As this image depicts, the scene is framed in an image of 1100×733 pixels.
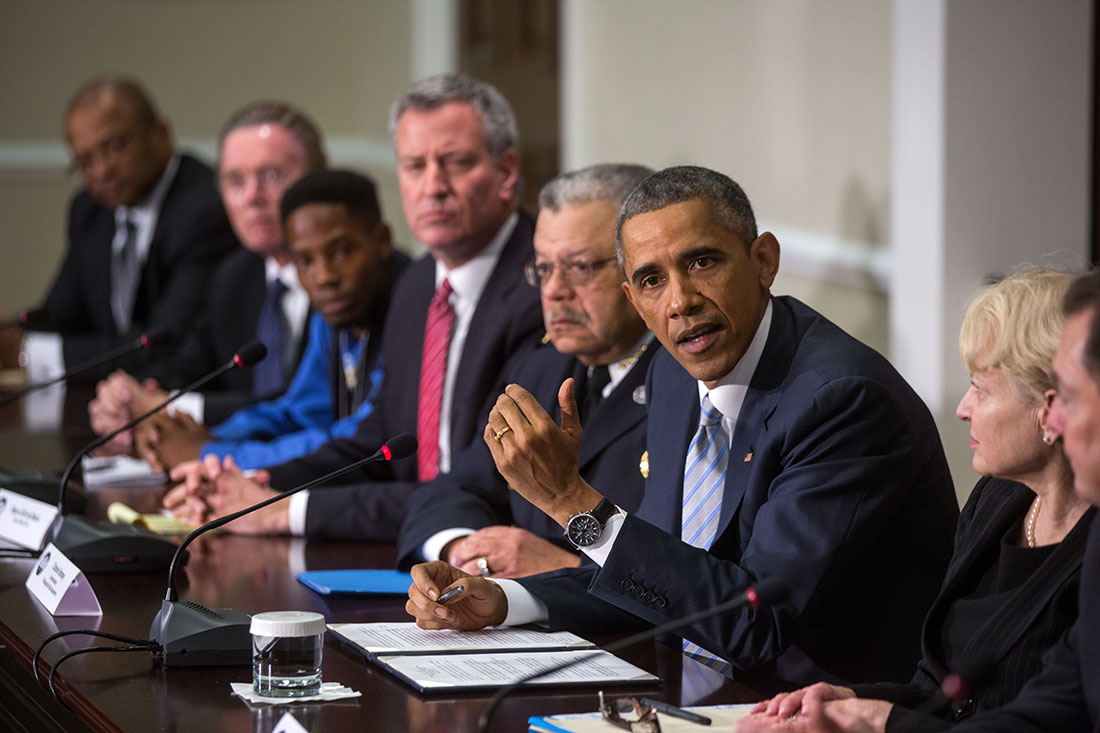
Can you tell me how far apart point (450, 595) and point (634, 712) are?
43 centimetres

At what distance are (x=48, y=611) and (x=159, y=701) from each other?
0.56m

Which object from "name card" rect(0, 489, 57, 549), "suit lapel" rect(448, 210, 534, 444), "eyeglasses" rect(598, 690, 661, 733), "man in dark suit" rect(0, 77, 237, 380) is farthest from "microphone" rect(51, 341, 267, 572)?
"man in dark suit" rect(0, 77, 237, 380)

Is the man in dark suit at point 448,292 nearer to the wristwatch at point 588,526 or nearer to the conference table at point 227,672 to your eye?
the conference table at point 227,672

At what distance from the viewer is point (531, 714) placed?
5.75ft

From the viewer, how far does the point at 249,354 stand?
298cm

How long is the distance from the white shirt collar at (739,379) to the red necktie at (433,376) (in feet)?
3.97

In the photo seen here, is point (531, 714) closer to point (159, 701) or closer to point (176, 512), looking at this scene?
point (159, 701)

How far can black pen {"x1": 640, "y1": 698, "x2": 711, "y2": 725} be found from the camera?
66.2 inches

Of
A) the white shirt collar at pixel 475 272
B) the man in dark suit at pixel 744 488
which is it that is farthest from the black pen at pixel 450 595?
the white shirt collar at pixel 475 272

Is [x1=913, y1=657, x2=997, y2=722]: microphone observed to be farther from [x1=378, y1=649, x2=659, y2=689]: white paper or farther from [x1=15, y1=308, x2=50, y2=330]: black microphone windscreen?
[x1=15, y1=308, x2=50, y2=330]: black microphone windscreen

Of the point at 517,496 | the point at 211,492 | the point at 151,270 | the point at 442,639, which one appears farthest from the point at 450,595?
the point at 151,270

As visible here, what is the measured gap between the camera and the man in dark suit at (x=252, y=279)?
14.5 feet

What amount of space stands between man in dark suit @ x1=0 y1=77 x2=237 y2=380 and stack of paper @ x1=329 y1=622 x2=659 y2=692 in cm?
331

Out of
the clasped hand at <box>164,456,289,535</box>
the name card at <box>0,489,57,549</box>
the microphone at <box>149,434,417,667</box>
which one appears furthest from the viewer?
the clasped hand at <box>164,456,289,535</box>
